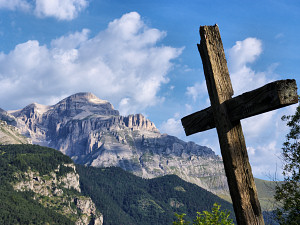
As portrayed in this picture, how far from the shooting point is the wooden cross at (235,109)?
456 centimetres

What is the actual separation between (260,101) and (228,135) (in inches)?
32.1

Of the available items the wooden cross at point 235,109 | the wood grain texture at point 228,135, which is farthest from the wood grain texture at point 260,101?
the wood grain texture at point 228,135

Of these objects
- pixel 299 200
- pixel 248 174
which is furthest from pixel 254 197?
pixel 299 200

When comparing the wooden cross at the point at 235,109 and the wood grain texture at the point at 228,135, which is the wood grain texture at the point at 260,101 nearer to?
the wooden cross at the point at 235,109

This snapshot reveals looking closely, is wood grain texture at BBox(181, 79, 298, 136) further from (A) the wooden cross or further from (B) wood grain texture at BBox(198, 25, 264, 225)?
(B) wood grain texture at BBox(198, 25, 264, 225)

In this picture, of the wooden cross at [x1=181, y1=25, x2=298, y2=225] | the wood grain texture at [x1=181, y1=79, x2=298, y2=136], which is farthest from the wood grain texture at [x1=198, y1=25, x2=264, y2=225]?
the wood grain texture at [x1=181, y1=79, x2=298, y2=136]

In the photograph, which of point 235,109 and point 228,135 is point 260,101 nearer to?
point 235,109

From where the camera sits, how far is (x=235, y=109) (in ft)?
16.8

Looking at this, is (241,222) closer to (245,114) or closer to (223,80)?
(245,114)

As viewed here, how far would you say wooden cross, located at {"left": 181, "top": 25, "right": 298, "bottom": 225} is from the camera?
4559 millimetres

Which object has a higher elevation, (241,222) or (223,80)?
(223,80)

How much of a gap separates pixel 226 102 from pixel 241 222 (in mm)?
1953

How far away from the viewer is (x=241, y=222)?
492 cm

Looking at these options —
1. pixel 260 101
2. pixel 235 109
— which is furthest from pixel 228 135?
pixel 260 101
